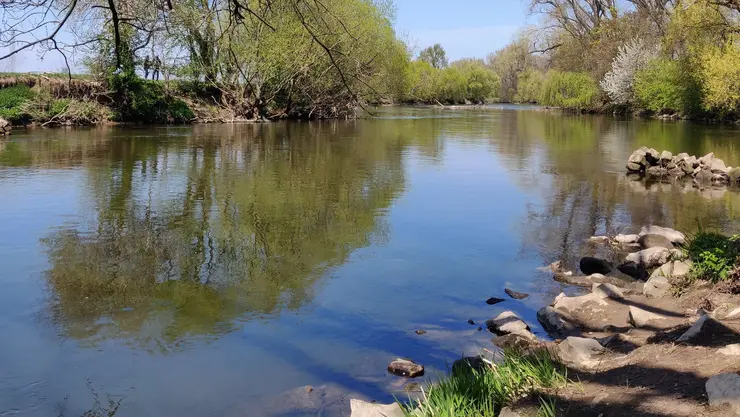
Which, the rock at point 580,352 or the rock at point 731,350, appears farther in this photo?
the rock at point 580,352

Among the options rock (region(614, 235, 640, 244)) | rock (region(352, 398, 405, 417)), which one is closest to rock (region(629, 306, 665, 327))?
rock (region(352, 398, 405, 417))

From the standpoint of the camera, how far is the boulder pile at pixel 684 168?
62.3ft

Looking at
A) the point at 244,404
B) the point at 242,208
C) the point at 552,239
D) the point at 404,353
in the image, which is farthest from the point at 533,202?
the point at 244,404

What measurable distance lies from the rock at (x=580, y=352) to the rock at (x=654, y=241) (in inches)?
222

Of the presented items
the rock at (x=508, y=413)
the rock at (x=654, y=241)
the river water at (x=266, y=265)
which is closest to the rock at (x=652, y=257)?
the rock at (x=654, y=241)

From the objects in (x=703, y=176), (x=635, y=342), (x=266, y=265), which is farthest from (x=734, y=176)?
(x=635, y=342)

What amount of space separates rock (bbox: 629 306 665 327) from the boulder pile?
13.8 m

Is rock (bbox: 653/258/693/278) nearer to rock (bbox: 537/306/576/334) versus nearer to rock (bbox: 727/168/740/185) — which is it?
rock (bbox: 537/306/576/334)

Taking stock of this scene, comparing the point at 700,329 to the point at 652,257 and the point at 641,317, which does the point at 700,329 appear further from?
the point at 652,257

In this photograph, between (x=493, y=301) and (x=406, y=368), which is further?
(x=493, y=301)

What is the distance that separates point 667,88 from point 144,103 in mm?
35939

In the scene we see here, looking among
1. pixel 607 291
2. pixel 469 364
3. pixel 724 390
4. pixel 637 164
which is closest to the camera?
pixel 724 390

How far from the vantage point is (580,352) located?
5613 millimetres

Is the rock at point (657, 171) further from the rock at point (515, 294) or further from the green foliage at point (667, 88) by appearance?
the green foliage at point (667, 88)
